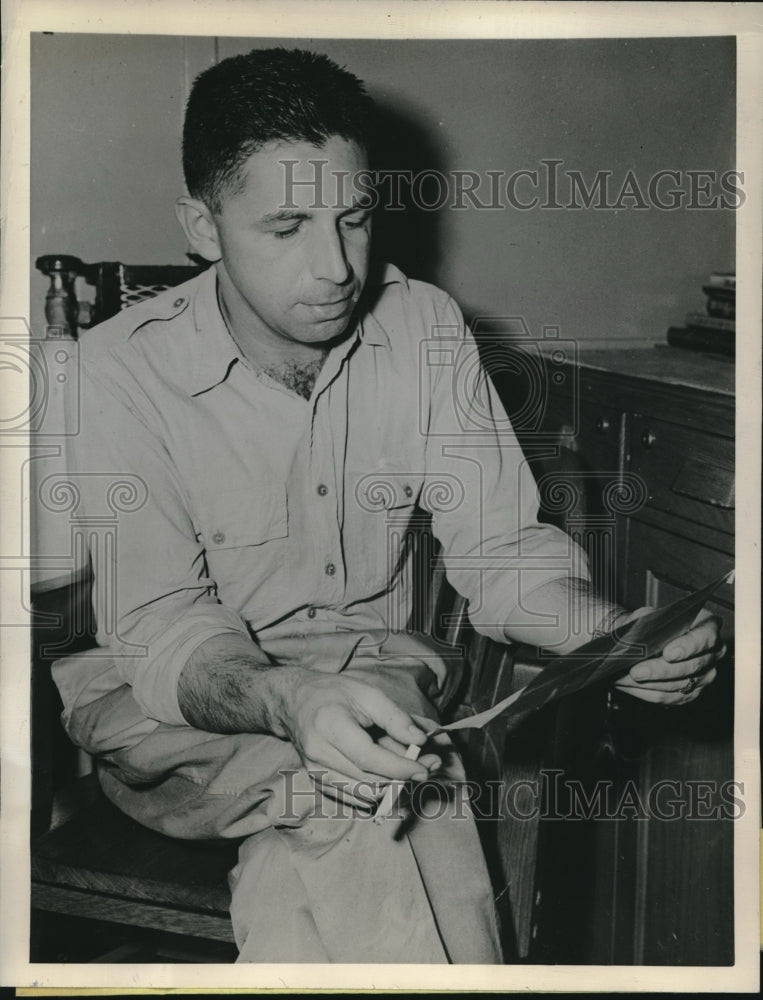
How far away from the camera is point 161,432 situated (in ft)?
2.60

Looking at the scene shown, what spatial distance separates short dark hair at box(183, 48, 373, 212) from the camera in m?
0.75

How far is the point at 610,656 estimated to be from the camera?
0.78 m

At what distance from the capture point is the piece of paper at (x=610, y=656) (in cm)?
75

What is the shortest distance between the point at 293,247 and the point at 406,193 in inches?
4.7

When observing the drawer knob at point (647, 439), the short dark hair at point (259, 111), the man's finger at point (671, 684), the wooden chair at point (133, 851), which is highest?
the short dark hair at point (259, 111)

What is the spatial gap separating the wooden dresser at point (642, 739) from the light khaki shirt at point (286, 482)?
4cm

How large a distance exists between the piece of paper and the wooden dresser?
0.05 meters

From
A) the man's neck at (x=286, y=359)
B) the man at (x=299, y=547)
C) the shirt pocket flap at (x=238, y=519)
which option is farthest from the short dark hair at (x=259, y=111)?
the shirt pocket flap at (x=238, y=519)

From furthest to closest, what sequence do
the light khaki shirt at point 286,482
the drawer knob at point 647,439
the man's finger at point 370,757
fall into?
1. the drawer knob at point 647,439
2. the light khaki shirt at point 286,482
3. the man's finger at point 370,757

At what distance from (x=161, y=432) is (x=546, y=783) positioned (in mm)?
466

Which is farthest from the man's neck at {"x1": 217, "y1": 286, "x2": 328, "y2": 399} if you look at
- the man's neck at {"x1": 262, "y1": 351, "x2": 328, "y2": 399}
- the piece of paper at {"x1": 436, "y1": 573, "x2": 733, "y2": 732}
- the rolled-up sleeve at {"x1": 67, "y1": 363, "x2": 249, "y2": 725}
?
the piece of paper at {"x1": 436, "y1": 573, "x2": 733, "y2": 732}

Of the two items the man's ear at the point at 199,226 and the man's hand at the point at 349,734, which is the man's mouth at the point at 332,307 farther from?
the man's hand at the point at 349,734

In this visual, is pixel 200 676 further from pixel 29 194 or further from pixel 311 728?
pixel 29 194

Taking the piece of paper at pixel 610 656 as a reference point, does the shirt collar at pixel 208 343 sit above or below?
above
